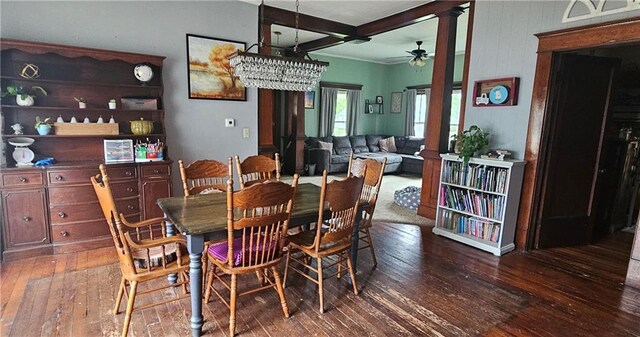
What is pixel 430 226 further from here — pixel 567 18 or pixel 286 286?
pixel 567 18

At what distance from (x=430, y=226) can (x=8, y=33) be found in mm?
4792

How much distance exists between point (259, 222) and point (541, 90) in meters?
3.03

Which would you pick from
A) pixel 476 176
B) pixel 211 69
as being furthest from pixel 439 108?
pixel 211 69

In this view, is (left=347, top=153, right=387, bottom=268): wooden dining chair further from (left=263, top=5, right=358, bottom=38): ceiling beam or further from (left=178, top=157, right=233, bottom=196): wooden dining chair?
(left=263, top=5, right=358, bottom=38): ceiling beam

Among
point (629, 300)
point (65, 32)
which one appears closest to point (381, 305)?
point (629, 300)

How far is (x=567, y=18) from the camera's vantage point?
313cm

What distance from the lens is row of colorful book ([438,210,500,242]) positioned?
3.58 meters

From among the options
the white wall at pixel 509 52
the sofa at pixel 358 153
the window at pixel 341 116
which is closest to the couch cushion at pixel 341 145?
the sofa at pixel 358 153

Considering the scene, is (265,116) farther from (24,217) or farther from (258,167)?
(24,217)

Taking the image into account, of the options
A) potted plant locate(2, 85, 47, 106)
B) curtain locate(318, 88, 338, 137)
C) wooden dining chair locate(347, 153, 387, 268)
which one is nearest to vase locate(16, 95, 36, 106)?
potted plant locate(2, 85, 47, 106)

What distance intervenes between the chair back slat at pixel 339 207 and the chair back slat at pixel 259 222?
23cm

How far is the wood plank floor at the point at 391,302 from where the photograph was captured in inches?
86.5

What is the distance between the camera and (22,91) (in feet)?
10.2

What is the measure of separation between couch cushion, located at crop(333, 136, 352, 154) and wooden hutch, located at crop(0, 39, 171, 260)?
16.3 feet
